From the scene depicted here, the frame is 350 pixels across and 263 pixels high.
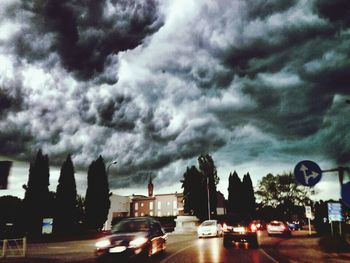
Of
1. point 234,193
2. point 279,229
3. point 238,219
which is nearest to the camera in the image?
point 238,219

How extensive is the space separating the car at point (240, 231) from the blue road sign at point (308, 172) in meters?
11.2

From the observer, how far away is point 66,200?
146 ft

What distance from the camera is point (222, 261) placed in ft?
38.9

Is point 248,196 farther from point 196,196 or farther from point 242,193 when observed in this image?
point 196,196

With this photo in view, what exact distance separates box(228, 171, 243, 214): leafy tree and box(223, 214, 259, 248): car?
64.7 m

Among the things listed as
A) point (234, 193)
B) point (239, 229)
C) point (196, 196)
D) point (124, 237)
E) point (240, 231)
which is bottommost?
point (240, 231)

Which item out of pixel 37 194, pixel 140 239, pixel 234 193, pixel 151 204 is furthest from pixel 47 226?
pixel 151 204

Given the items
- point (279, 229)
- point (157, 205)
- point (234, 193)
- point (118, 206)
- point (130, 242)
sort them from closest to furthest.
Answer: point (130, 242) < point (279, 229) < point (234, 193) < point (118, 206) < point (157, 205)

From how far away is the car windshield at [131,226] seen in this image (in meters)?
12.6

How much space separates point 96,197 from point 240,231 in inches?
1338

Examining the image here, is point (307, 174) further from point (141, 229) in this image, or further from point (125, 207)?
point (125, 207)

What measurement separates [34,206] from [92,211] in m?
9.65

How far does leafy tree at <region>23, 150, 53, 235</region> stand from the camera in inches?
1582

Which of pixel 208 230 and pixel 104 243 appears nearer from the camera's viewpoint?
pixel 104 243
